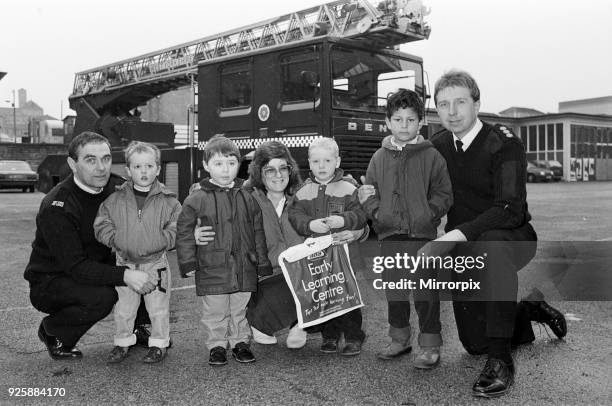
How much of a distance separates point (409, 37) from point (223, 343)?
5.37m

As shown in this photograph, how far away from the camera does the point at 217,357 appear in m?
3.49

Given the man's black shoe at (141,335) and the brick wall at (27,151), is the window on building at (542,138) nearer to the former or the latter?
the brick wall at (27,151)

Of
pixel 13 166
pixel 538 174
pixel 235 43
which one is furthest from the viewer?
pixel 538 174

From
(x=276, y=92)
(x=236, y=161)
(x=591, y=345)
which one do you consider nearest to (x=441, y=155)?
(x=236, y=161)

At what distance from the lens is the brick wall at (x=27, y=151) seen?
30.0m

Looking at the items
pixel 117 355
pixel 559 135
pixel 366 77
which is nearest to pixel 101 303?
pixel 117 355

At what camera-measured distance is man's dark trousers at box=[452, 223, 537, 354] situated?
3139 mm

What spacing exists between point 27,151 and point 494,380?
104 feet

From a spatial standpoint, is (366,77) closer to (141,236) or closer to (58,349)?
(141,236)

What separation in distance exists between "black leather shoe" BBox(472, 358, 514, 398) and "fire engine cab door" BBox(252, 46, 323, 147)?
14.2ft

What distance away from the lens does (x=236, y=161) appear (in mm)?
3703

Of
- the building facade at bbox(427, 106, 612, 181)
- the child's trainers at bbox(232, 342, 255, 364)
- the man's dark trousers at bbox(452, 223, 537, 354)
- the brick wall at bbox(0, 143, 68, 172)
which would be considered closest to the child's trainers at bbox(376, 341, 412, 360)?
the man's dark trousers at bbox(452, 223, 537, 354)

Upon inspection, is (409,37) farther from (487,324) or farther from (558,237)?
(487,324)

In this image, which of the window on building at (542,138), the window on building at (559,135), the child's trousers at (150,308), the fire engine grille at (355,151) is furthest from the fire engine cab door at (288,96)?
the window on building at (542,138)
